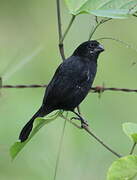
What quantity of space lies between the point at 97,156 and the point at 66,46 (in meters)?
1.22

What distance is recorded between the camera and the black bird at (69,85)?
3.76 meters

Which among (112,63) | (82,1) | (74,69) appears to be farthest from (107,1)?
(112,63)

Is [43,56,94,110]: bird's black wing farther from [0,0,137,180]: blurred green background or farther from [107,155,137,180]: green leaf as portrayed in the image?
[107,155,137,180]: green leaf

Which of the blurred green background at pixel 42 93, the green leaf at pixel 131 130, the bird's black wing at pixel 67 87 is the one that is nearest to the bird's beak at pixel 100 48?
the bird's black wing at pixel 67 87

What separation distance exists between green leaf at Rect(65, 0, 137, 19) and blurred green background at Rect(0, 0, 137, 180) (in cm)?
86

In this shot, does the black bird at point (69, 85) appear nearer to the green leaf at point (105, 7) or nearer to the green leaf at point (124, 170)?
the green leaf at point (105, 7)

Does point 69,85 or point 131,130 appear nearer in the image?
point 131,130

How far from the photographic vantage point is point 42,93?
5.36 m

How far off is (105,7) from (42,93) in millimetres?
2504

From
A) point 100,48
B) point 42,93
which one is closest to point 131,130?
point 100,48

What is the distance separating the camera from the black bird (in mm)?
3762

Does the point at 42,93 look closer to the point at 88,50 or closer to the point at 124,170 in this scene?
the point at 88,50

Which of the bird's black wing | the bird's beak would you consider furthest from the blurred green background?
the bird's beak

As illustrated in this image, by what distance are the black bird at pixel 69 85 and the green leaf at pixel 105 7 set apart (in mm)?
816
